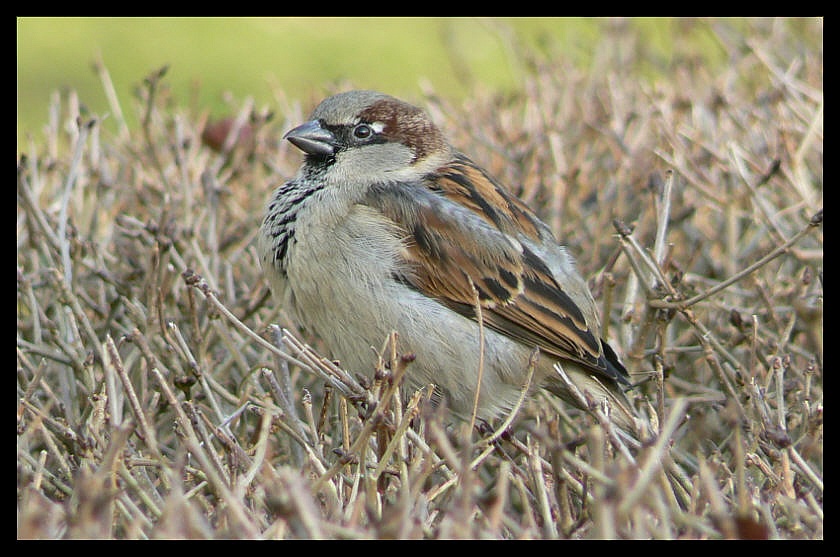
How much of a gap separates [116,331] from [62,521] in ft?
3.60

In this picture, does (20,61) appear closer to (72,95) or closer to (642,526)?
(72,95)

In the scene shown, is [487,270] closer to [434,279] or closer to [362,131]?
[434,279]

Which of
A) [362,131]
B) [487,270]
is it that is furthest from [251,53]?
[487,270]

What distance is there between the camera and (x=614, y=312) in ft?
9.64

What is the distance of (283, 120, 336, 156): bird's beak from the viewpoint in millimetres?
2639

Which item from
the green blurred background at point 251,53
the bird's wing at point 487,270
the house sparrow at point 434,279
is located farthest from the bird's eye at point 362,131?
the green blurred background at point 251,53

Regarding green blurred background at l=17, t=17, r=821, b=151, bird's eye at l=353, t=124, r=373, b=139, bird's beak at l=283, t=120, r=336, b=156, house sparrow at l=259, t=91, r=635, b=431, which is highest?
green blurred background at l=17, t=17, r=821, b=151

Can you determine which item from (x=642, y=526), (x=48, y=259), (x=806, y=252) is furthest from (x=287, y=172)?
(x=642, y=526)

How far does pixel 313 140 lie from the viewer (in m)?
2.65

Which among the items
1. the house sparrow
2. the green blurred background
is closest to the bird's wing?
the house sparrow

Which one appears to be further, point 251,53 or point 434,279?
point 251,53

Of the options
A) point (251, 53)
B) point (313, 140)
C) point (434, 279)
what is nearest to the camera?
point (434, 279)

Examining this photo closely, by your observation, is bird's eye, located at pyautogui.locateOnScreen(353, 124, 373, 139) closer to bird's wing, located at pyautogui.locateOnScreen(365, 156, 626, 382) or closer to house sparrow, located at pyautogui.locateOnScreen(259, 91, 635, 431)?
house sparrow, located at pyautogui.locateOnScreen(259, 91, 635, 431)

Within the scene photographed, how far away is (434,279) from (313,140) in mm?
490
